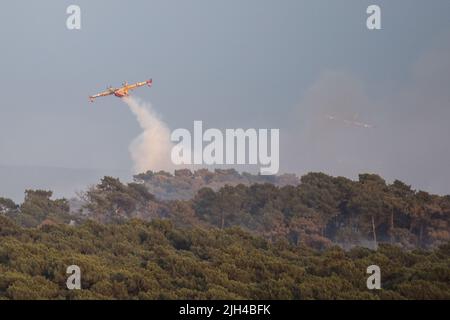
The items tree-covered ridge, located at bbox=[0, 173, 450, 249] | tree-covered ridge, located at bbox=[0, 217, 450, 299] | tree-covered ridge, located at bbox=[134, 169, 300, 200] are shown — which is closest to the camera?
tree-covered ridge, located at bbox=[0, 217, 450, 299]

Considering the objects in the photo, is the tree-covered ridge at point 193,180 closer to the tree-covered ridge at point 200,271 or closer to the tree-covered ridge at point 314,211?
the tree-covered ridge at point 314,211

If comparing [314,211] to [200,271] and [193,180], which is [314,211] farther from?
[193,180]

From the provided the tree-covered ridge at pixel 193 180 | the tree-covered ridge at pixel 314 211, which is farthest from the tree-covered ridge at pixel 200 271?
the tree-covered ridge at pixel 193 180

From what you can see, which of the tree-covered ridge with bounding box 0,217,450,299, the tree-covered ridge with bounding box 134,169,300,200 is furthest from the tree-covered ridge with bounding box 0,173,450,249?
the tree-covered ridge with bounding box 134,169,300,200

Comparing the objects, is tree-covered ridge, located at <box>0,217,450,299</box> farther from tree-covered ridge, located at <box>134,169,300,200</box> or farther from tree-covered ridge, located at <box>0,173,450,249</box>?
tree-covered ridge, located at <box>134,169,300,200</box>

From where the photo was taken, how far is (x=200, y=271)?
32.5 meters

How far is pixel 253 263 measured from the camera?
33906 millimetres

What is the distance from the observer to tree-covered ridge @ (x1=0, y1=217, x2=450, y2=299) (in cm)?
3012

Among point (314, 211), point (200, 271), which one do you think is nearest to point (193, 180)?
point (314, 211)

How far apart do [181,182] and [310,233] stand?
5998 cm

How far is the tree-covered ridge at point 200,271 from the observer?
30.1 meters

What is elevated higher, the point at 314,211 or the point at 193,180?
the point at 193,180

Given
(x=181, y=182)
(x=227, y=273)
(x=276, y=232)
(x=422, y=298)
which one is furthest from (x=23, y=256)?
(x=181, y=182)
